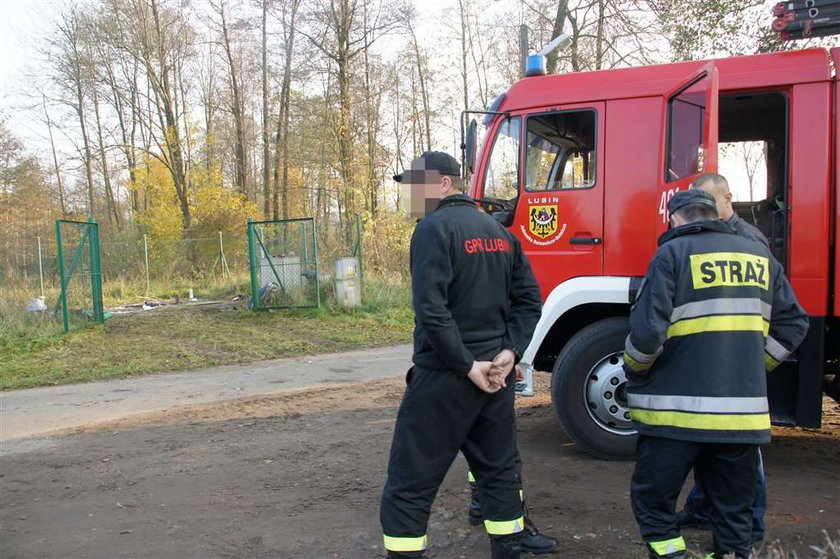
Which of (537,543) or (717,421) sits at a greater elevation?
(717,421)

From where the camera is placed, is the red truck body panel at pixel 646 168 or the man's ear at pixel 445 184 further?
the red truck body panel at pixel 646 168

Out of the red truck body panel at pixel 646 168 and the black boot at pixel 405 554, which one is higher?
the red truck body panel at pixel 646 168

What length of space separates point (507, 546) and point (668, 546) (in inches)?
28.3

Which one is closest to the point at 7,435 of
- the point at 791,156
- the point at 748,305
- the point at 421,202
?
the point at 421,202

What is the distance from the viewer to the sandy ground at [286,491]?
10.8ft

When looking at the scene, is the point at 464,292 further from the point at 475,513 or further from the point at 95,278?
the point at 95,278

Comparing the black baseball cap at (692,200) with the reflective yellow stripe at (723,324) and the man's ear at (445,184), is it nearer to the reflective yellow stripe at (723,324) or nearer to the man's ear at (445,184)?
the reflective yellow stripe at (723,324)

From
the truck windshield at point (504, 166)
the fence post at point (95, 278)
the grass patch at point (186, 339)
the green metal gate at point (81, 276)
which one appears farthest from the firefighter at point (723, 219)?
the fence post at point (95, 278)

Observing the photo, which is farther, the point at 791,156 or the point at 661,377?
the point at 791,156

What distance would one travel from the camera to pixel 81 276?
11156 mm

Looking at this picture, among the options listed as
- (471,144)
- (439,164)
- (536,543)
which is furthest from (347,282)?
(439,164)

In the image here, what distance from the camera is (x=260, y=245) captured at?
13.1 m

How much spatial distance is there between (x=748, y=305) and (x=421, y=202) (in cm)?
152

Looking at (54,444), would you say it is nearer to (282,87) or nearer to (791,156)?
(791,156)
